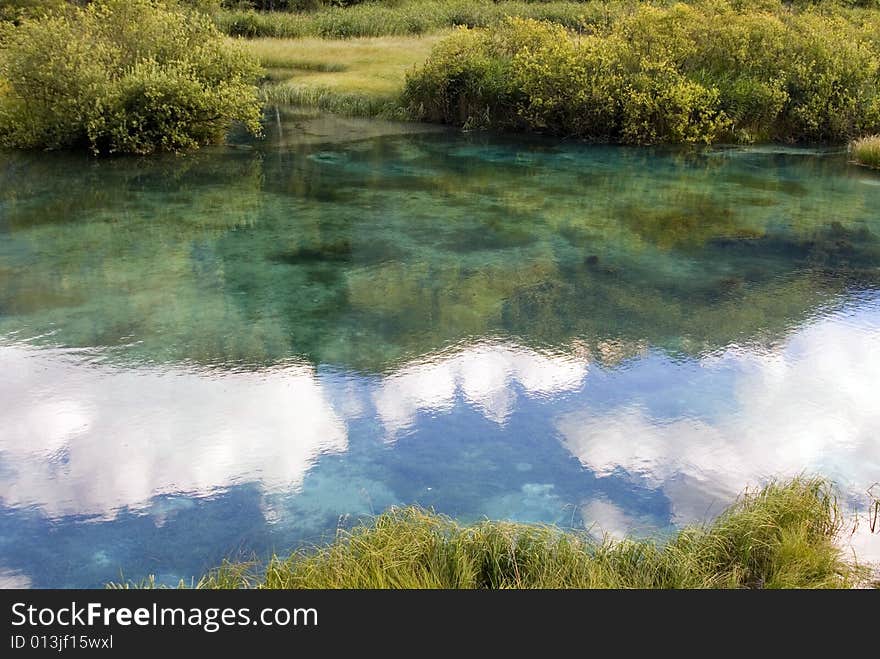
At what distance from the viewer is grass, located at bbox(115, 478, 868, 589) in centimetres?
534

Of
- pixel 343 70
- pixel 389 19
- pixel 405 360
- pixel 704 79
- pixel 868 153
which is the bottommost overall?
pixel 405 360

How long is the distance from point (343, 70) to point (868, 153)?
19.4 meters

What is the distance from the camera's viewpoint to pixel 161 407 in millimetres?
8516

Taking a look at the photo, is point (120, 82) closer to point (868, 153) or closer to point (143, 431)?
point (143, 431)

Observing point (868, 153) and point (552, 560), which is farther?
point (868, 153)

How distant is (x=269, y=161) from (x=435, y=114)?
315 inches

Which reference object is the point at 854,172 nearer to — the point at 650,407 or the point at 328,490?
the point at 650,407

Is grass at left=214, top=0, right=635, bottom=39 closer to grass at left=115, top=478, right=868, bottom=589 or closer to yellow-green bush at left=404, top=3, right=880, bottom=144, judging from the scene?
yellow-green bush at left=404, top=3, right=880, bottom=144

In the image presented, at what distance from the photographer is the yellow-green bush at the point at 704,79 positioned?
2302cm

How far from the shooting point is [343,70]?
105 ft

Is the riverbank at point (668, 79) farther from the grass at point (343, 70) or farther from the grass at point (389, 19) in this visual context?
the grass at point (389, 19)

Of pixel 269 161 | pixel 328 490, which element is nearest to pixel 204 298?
pixel 328 490

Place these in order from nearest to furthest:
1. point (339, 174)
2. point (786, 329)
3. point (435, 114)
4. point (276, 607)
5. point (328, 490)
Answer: point (276, 607) → point (328, 490) → point (786, 329) → point (339, 174) → point (435, 114)

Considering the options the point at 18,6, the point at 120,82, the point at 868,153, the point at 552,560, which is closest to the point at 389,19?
the point at 18,6
